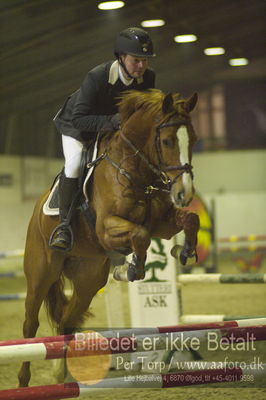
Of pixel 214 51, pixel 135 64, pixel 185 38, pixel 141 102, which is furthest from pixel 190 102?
pixel 214 51

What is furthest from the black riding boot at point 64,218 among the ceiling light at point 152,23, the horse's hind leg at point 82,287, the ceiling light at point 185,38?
the ceiling light at point 185,38

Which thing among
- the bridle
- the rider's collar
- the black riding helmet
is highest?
the black riding helmet

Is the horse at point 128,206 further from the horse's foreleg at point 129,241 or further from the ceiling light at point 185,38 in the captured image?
the ceiling light at point 185,38

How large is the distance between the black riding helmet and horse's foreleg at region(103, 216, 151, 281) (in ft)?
2.63

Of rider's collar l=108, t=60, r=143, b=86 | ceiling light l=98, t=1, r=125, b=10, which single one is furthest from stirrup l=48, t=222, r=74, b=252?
ceiling light l=98, t=1, r=125, b=10

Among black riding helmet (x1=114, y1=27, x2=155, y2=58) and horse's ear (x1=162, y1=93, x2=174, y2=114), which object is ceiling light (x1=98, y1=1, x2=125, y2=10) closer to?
black riding helmet (x1=114, y1=27, x2=155, y2=58)

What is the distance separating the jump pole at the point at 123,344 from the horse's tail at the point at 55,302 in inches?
43.8

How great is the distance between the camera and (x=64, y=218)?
3293 millimetres

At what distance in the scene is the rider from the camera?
304 cm

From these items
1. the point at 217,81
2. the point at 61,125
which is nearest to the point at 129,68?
the point at 61,125

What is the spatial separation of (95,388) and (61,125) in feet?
4.81

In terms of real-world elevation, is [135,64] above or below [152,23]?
below

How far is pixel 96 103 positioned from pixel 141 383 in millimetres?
1392

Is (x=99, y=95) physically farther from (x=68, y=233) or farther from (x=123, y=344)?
(x=123, y=344)
